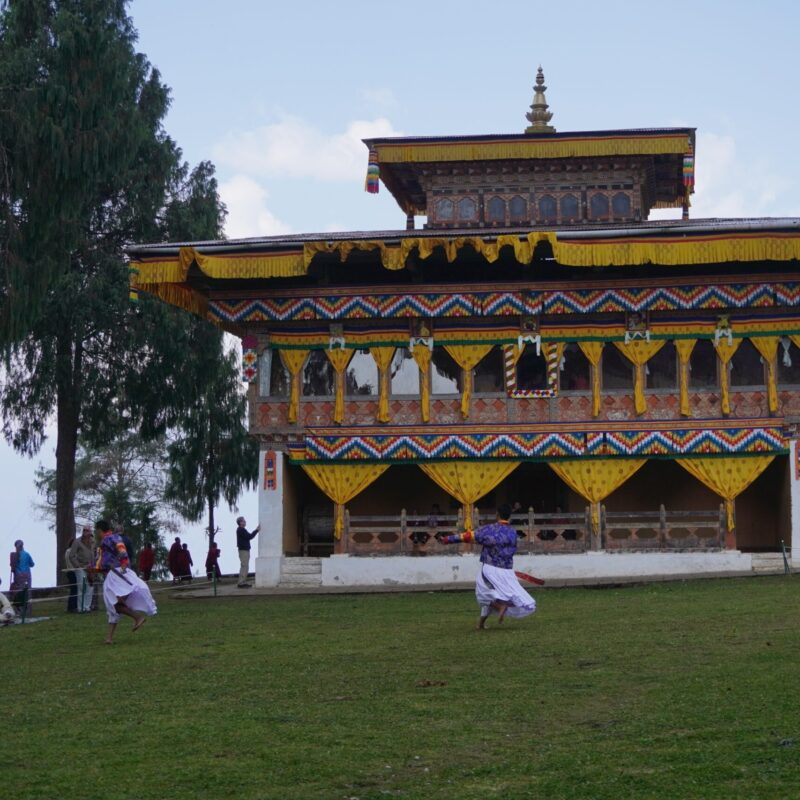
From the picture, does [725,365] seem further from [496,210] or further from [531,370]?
[496,210]

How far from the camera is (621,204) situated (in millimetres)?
30875

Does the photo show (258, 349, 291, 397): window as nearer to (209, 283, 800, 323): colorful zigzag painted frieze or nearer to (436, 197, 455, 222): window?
(209, 283, 800, 323): colorful zigzag painted frieze

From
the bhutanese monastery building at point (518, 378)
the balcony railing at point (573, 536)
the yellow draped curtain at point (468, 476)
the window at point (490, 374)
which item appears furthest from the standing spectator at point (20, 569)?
the window at point (490, 374)

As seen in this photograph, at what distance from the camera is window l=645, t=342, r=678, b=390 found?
27234 mm

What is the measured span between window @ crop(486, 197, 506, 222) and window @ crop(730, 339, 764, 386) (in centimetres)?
633

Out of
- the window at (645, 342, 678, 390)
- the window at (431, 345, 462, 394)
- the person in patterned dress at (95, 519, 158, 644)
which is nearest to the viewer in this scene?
the person in patterned dress at (95, 519, 158, 644)

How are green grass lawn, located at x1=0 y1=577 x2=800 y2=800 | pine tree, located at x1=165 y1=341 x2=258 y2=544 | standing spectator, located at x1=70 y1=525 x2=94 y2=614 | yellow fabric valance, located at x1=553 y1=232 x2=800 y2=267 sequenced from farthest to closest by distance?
pine tree, located at x1=165 y1=341 x2=258 y2=544 < yellow fabric valance, located at x1=553 y1=232 x2=800 y2=267 < standing spectator, located at x1=70 y1=525 x2=94 y2=614 < green grass lawn, located at x1=0 y1=577 x2=800 y2=800

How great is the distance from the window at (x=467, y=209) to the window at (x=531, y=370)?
4.78 meters

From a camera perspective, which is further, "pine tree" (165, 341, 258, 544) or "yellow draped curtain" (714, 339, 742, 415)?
"pine tree" (165, 341, 258, 544)

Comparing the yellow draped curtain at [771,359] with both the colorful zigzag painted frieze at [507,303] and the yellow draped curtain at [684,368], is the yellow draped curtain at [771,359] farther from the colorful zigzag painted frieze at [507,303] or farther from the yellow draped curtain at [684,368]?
the yellow draped curtain at [684,368]

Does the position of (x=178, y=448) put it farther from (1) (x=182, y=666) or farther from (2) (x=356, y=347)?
(1) (x=182, y=666)

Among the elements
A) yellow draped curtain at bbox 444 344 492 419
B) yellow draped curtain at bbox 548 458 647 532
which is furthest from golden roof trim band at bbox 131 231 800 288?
yellow draped curtain at bbox 548 458 647 532

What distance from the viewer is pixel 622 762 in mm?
9719

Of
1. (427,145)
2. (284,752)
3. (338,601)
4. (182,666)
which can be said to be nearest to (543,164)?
(427,145)
